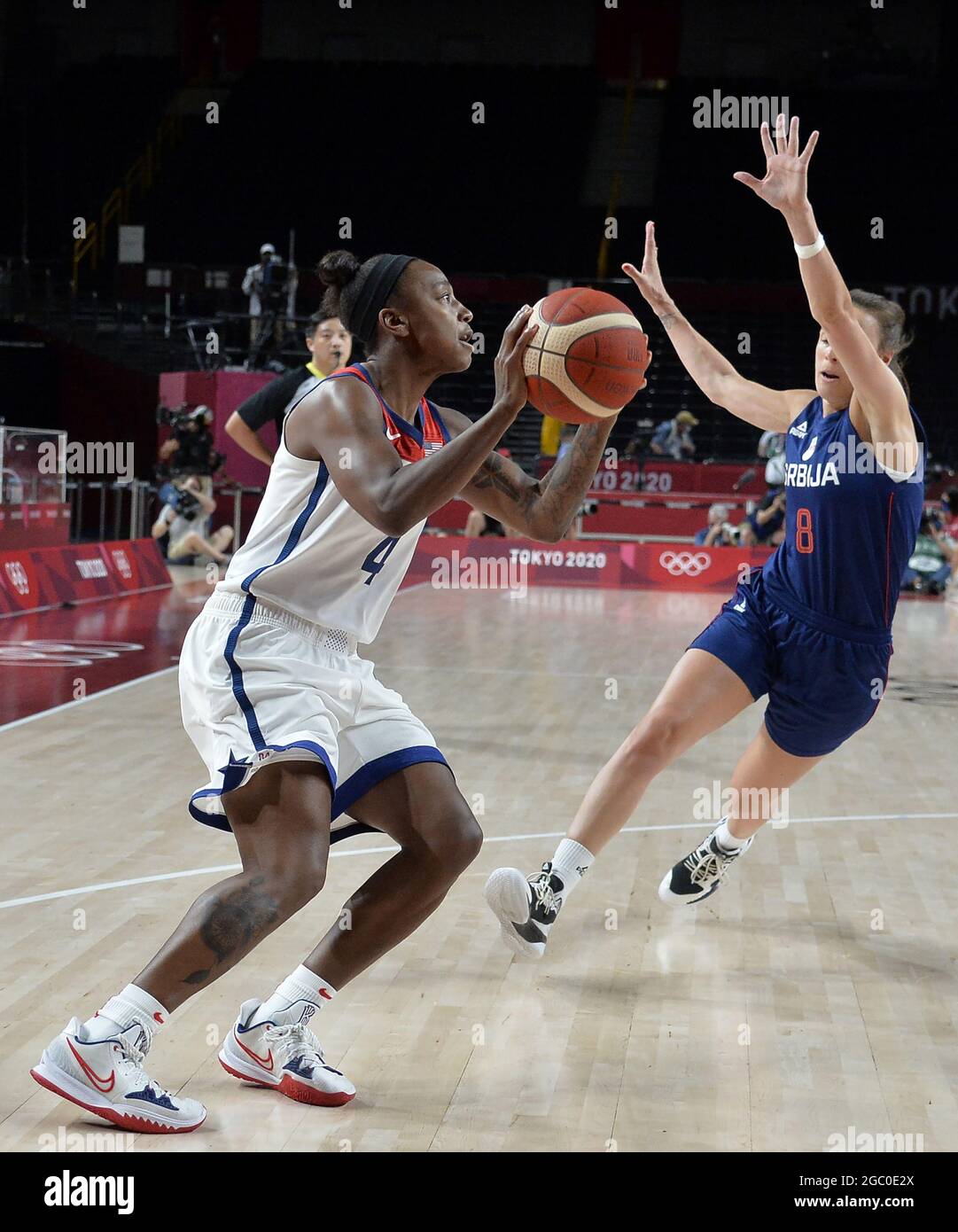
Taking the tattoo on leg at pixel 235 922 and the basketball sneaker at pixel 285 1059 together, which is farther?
the basketball sneaker at pixel 285 1059

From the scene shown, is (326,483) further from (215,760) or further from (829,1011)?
(829,1011)

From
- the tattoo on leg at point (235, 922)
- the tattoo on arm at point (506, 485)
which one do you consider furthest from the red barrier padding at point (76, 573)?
the tattoo on leg at point (235, 922)

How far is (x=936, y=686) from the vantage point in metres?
10.0

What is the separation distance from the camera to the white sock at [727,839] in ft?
14.0

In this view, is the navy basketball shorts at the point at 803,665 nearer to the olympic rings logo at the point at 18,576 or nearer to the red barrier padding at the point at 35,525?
the olympic rings logo at the point at 18,576

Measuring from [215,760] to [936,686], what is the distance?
8135 mm

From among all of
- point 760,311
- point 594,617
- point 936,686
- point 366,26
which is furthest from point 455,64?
point 936,686

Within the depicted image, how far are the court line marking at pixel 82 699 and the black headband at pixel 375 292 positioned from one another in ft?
15.2

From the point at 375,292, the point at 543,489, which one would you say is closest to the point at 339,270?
the point at 375,292

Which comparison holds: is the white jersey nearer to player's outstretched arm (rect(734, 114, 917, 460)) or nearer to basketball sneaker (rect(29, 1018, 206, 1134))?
basketball sneaker (rect(29, 1018, 206, 1134))

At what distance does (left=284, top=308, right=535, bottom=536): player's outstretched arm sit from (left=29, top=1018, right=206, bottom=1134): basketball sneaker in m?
1.06

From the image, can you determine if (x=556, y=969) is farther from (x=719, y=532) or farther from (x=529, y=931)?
(x=719, y=532)

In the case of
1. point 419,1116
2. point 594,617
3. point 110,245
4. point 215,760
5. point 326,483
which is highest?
point 110,245

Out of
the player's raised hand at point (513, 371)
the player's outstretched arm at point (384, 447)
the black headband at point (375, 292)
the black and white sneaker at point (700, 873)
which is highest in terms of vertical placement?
the black headband at point (375, 292)
